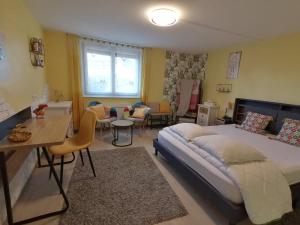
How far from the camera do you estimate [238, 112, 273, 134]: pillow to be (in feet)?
10.0

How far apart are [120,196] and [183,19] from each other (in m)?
2.65

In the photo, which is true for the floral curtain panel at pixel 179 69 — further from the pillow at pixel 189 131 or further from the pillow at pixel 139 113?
the pillow at pixel 189 131

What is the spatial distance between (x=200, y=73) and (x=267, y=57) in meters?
2.08

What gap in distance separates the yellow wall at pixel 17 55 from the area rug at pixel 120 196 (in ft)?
4.18

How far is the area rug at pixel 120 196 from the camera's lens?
1620 millimetres

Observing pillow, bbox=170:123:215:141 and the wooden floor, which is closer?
the wooden floor

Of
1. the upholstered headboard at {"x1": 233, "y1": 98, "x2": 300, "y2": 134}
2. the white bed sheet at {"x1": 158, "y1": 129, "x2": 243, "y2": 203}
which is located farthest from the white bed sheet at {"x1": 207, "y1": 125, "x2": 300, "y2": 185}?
the white bed sheet at {"x1": 158, "y1": 129, "x2": 243, "y2": 203}

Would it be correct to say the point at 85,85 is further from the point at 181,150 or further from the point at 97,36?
the point at 181,150

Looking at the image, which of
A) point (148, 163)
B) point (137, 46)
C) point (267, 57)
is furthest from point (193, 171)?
point (137, 46)

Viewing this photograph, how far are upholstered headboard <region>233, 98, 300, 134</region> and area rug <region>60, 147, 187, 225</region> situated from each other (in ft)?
7.95

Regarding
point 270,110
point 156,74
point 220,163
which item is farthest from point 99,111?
point 270,110

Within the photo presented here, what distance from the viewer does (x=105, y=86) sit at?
173 inches

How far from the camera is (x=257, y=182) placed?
1.51 meters

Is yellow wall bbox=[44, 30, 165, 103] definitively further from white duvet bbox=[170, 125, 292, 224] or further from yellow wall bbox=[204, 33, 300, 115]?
white duvet bbox=[170, 125, 292, 224]
